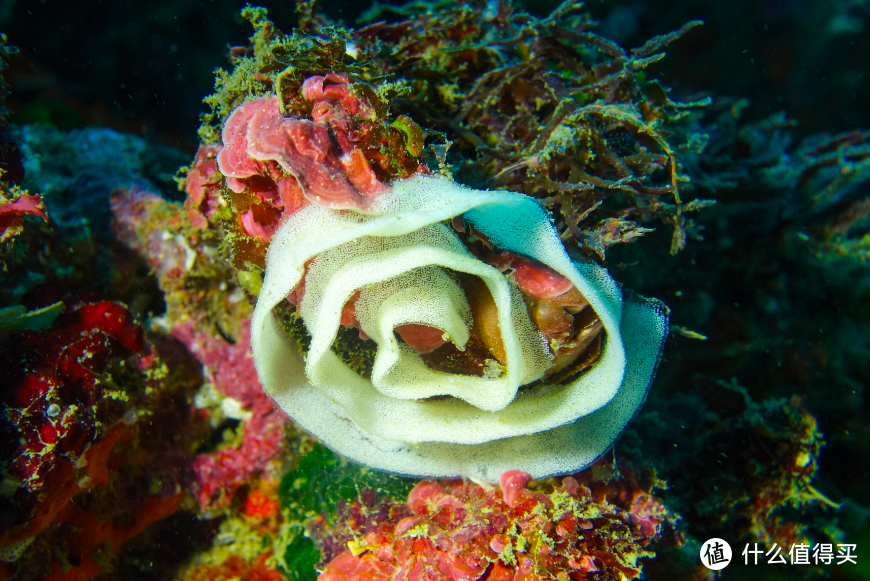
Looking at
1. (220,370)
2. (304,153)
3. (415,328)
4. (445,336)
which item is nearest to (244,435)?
(220,370)

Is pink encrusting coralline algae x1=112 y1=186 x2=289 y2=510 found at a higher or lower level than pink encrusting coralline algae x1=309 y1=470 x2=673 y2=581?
higher

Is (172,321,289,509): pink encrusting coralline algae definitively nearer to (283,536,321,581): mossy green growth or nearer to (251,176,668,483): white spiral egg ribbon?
(283,536,321,581): mossy green growth

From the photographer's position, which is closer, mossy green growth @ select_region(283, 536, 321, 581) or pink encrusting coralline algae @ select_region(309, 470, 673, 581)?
pink encrusting coralline algae @ select_region(309, 470, 673, 581)

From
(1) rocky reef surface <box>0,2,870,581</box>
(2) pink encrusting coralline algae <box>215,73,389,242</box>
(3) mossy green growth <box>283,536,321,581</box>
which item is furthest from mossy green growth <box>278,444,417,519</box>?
(2) pink encrusting coralline algae <box>215,73,389,242</box>

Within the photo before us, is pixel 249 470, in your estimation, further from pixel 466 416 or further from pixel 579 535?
pixel 579 535

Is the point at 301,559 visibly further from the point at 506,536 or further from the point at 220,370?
the point at 506,536

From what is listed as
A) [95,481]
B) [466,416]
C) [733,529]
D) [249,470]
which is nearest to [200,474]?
[249,470]
